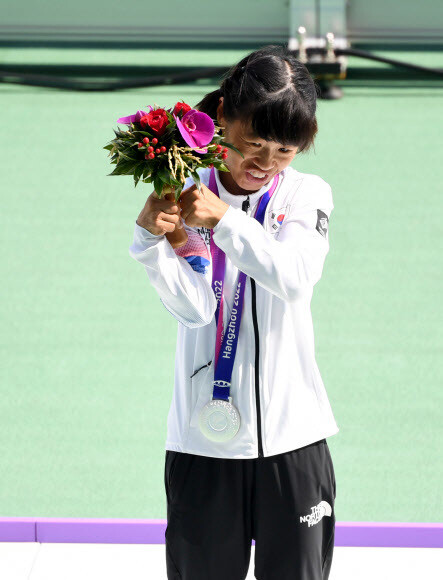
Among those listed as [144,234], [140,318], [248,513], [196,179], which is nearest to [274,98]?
[196,179]

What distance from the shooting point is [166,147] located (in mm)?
1712

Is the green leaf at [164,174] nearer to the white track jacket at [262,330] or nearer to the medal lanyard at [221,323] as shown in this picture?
the white track jacket at [262,330]

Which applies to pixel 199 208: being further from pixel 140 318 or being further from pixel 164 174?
pixel 140 318

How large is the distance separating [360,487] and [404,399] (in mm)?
583

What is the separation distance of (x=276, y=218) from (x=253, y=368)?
305mm

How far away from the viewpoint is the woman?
5.96 feet

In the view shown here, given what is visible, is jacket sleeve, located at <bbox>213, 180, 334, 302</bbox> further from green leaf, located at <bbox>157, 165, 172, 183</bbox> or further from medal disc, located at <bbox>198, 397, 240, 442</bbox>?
medal disc, located at <bbox>198, 397, 240, 442</bbox>

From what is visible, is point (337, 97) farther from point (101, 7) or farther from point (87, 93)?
point (101, 7)

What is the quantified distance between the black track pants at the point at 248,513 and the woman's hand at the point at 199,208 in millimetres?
496

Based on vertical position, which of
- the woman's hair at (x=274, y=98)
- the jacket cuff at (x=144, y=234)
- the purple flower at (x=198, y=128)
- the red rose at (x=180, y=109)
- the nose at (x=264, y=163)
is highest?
the woman's hair at (x=274, y=98)

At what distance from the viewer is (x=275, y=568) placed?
195cm

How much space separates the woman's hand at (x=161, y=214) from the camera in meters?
1.74

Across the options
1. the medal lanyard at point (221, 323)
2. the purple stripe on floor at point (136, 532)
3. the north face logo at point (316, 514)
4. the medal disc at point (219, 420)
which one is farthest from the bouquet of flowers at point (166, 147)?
the purple stripe on floor at point (136, 532)

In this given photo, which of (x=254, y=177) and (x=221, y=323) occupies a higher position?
(x=254, y=177)
